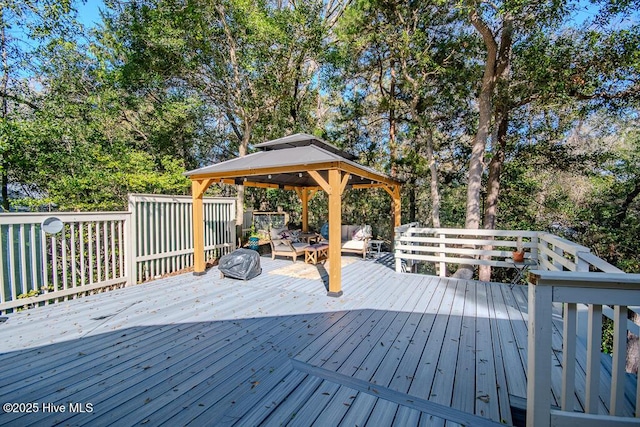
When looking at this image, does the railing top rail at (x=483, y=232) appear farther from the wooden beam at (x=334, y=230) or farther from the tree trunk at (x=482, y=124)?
the wooden beam at (x=334, y=230)

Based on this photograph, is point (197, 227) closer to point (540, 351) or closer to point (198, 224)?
point (198, 224)

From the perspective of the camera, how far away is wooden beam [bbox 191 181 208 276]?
5602 mm

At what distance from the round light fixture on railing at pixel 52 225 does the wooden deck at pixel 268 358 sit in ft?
3.54

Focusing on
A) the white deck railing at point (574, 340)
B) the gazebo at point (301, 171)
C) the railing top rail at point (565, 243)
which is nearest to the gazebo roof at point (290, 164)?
the gazebo at point (301, 171)

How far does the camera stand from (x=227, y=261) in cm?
530

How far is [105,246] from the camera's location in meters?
4.45

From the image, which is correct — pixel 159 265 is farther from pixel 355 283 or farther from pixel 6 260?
pixel 355 283

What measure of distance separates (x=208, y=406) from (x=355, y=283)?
3.50 m

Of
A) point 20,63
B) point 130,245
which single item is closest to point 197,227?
point 130,245

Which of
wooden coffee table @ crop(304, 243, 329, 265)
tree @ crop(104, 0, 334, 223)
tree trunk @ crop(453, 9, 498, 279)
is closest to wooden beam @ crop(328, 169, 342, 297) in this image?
wooden coffee table @ crop(304, 243, 329, 265)

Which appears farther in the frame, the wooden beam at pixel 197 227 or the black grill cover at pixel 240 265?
the wooden beam at pixel 197 227

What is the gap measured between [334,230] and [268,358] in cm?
223

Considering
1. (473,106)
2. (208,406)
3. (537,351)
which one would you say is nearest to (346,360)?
(208,406)

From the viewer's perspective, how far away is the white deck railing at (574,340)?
145 cm
